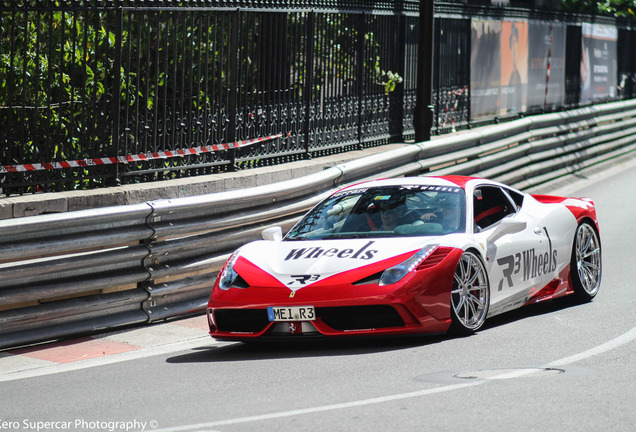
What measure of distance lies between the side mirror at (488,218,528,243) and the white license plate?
5.83 ft

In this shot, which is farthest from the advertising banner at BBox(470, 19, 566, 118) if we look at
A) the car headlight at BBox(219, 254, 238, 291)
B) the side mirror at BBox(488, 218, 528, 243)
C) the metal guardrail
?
the car headlight at BBox(219, 254, 238, 291)

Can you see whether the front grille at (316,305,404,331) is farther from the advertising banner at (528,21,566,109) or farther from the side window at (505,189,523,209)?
the advertising banner at (528,21,566,109)

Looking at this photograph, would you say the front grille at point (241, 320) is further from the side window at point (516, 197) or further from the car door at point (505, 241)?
the side window at point (516, 197)

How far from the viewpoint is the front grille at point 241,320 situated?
802cm

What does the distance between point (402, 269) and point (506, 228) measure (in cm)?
155

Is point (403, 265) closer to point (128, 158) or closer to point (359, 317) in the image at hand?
point (359, 317)

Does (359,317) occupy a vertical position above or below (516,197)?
below

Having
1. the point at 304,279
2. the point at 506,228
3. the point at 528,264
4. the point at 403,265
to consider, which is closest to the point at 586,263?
the point at 528,264

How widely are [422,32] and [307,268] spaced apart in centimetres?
815

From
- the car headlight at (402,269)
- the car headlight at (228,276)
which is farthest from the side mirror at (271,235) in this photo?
the car headlight at (402,269)

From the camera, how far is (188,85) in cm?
1222

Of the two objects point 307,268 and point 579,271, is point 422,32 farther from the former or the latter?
point 307,268

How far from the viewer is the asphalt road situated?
571cm

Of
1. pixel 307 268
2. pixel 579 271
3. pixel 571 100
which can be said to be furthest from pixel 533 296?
pixel 571 100
